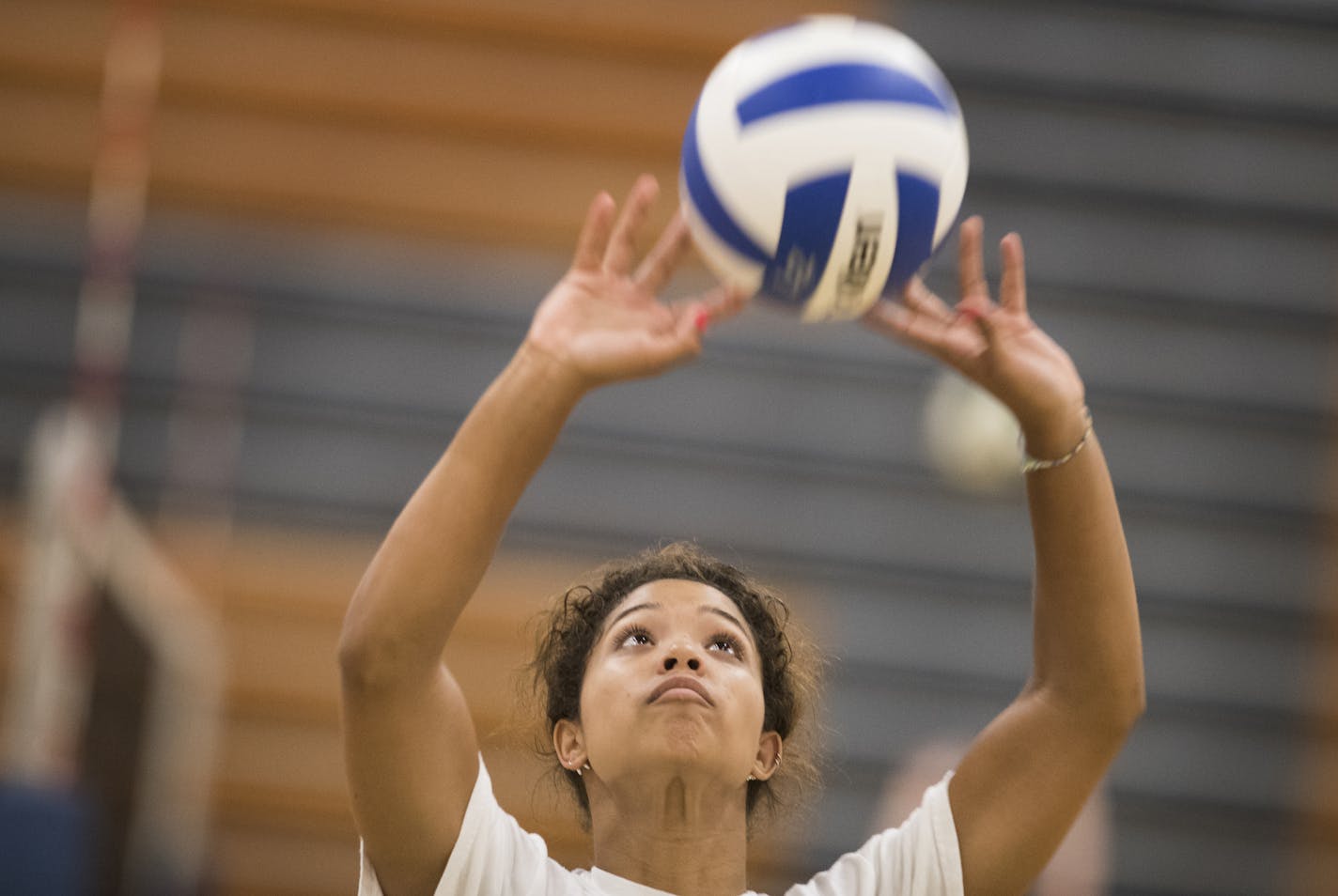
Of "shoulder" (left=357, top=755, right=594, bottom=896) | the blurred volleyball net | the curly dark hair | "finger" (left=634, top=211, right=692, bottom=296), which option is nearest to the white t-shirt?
"shoulder" (left=357, top=755, right=594, bottom=896)

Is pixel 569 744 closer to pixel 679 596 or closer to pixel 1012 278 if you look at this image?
pixel 679 596

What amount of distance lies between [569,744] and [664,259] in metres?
0.66

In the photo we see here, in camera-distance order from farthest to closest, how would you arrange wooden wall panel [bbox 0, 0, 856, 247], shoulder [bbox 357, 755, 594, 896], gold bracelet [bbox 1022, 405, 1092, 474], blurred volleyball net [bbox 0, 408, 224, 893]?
wooden wall panel [bbox 0, 0, 856, 247] < blurred volleyball net [bbox 0, 408, 224, 893] < gold bracelet [bbox 1022, 405, 1092, 474] < shoulder [bbox 357, 755, 594, 896]

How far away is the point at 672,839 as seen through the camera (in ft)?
6.31

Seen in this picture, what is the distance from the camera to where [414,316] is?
5949 millimetres

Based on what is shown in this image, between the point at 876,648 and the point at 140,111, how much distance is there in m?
3.32

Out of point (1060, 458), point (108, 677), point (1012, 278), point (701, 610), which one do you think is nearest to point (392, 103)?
point (108, 677)

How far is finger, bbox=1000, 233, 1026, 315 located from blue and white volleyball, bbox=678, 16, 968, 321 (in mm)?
81

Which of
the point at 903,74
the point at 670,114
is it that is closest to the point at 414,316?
the point at 670,114

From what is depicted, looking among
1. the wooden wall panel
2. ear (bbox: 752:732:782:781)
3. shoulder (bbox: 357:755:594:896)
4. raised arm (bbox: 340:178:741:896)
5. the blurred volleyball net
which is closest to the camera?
raised arm (bbox: 340:178:741:896)

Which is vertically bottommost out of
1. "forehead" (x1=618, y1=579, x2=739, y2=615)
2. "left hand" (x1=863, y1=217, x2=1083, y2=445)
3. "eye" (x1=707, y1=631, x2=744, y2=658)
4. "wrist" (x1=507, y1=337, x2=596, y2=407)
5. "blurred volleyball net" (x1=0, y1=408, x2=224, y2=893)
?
"eye" (x1=707, y1=631, x2=744, y2=658)

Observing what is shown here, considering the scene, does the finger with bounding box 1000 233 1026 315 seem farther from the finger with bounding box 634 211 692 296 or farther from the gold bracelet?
the finger with bounding box 634 211 692 296

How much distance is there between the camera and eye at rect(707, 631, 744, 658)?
6.56 feet

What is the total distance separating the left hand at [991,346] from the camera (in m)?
1.80
